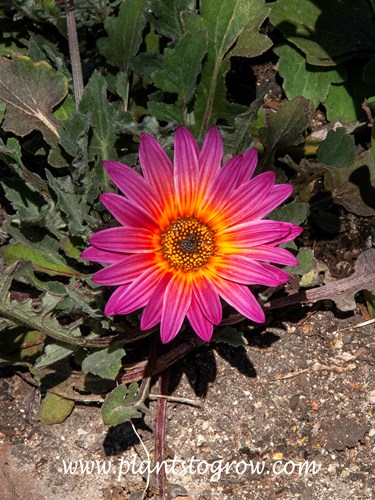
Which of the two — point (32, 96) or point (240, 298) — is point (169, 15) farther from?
point (240, 298)

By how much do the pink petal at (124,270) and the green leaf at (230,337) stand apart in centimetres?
48

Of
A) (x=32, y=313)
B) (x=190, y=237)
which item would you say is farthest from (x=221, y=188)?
(x=32, y=313)

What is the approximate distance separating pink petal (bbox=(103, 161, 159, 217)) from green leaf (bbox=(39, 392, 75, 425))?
0.93 m

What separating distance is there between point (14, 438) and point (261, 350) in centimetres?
98

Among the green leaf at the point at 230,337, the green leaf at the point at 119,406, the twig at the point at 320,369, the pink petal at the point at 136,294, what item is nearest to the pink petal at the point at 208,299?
the pink petal at the point at 136,294

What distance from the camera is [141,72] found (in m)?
2.79

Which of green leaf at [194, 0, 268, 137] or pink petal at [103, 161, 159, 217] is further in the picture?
green leaf at [194, 0, 268, 137]

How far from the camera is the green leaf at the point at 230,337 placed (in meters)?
2.60

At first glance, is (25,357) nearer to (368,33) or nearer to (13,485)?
(13,485)

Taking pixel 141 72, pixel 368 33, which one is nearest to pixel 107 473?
pixel 141 72

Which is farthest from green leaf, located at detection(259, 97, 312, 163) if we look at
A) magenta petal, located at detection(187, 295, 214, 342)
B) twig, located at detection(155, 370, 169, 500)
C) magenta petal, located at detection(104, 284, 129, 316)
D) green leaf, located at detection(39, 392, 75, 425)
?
green leaf, located at detection(39, 392, 75, 425)

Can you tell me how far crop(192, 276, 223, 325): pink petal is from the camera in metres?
2.18

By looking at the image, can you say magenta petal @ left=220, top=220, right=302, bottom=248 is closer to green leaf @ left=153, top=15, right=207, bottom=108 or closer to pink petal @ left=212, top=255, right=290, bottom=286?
pink petal @ left=212, top=255, right=290, bottom=286

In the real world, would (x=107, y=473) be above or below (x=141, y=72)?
below
